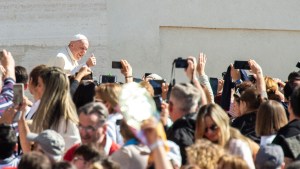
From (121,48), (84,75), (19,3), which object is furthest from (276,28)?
(84,75)

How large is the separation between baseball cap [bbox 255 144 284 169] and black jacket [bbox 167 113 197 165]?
0.80 m

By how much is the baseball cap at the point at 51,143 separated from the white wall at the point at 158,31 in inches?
451

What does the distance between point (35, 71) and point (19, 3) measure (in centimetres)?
1064

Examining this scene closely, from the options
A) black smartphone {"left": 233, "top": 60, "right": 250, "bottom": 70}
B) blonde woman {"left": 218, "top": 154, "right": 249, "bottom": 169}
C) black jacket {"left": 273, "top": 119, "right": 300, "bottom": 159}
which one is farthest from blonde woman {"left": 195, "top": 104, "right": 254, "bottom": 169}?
black smartphone {"left": 233, "top": 60, "right": 250, "bottom": 70}

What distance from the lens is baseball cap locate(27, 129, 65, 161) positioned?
8164mm

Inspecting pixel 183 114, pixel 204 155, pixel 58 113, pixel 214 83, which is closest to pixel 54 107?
pixel 58 113

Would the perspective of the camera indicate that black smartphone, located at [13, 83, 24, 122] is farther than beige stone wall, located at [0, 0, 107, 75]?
No

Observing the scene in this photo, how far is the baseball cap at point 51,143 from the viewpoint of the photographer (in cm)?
816

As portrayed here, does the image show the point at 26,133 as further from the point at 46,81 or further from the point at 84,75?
the point at 84,75

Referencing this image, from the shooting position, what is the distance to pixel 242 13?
2056cm

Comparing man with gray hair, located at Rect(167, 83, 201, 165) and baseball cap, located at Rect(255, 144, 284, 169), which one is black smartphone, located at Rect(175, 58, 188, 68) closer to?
man with gray hair, located at Rect(167, 83, 201, 165)

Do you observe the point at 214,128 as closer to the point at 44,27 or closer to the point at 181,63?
the point at 181,63

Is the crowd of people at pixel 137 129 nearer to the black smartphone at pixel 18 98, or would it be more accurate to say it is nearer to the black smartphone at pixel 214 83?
the black smartphone at pixel 18 98

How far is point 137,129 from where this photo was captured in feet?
22.9
